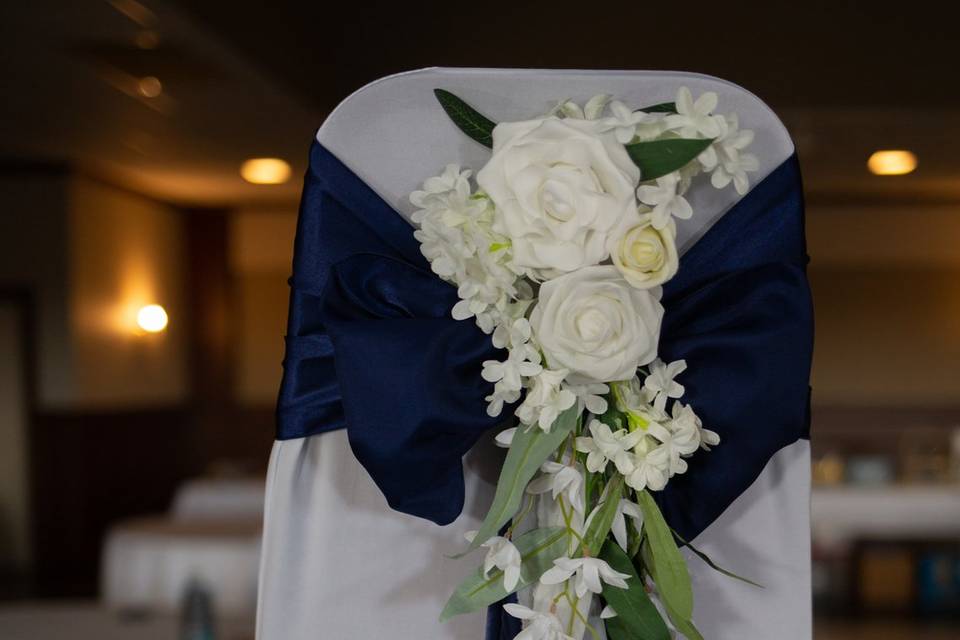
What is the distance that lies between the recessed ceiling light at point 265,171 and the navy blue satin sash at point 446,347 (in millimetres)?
6047

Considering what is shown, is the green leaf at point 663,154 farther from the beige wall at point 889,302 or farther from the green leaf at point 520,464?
the beige wall at point 889,302

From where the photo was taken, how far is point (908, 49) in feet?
15.7

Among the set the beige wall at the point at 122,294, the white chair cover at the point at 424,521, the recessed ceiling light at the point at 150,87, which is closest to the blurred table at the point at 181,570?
the white chair cover at the point at 424,521

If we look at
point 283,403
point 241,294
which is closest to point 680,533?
point 283,403

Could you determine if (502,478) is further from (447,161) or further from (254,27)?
(254,27)

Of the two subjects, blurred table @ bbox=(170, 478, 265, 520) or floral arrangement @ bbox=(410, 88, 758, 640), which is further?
blurred table @ bbox=(170, 478, 265, 520)

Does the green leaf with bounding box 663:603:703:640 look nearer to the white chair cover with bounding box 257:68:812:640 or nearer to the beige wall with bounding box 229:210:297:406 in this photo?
the white chair cover with bounding box 257:68:812:640

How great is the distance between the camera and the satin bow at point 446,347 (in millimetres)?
590

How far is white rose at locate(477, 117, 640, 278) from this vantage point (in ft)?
1.83

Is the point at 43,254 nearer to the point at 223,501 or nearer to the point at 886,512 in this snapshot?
the point at 223,501

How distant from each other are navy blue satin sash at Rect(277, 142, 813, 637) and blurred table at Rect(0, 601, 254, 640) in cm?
127

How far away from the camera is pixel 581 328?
1.81 ft

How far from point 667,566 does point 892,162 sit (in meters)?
6.53

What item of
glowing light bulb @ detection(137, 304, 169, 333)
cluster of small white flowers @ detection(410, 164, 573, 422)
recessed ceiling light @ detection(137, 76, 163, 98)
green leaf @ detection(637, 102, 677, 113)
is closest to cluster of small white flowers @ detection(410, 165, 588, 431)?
cluster of small white flowers @ detection(410, 164, 573, 422)
